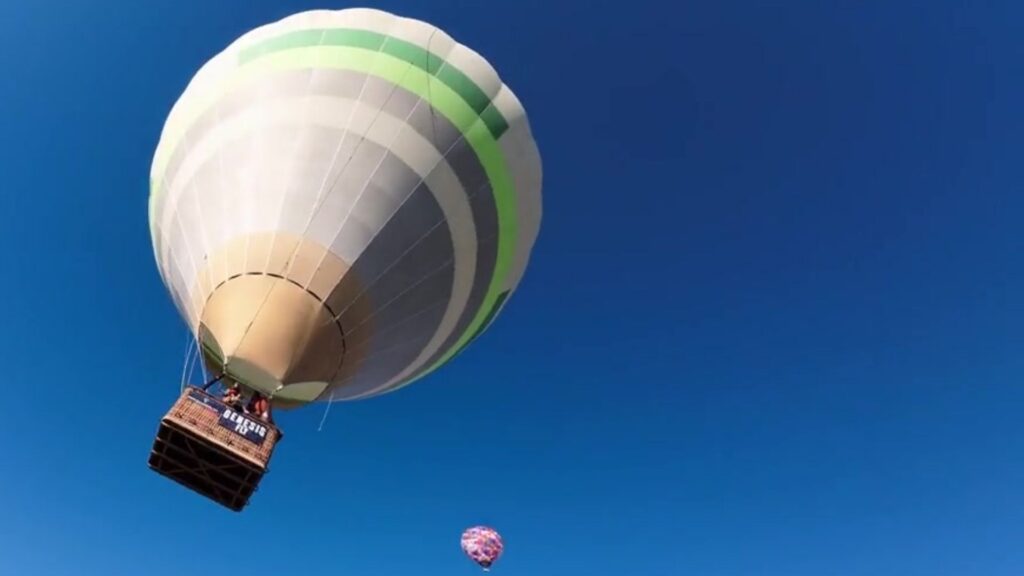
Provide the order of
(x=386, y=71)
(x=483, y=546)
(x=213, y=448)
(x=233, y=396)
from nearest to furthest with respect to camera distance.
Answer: (x=213, y=448) < (x=233, y=396) < (x=386, y=71) < (x=483, y=546)

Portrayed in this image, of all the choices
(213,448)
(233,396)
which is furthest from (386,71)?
(213,448)

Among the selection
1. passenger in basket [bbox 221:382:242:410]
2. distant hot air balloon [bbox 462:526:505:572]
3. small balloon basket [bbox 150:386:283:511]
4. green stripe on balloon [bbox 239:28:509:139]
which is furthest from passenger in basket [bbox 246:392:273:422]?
distant hot air balloon [bbox 462:526:505:572]

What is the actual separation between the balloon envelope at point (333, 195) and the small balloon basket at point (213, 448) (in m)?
0.98

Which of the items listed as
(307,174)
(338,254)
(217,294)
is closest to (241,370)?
(217,294)

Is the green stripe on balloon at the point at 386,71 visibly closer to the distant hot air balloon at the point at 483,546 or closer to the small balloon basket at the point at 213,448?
the small balloon basket at the point at 213,448

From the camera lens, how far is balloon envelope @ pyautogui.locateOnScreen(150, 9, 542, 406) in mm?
10125

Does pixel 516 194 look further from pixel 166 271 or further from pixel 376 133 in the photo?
pixel 166 271

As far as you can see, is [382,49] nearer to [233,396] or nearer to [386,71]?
[386,71]

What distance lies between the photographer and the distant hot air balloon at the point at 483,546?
17906 millimetres

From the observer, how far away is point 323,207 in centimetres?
1047

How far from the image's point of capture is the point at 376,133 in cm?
1099

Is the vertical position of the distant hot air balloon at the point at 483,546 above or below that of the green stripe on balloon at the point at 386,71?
below

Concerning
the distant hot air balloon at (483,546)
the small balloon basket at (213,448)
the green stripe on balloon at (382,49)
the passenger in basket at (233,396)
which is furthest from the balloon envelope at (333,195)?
the distant hot air balloon at (483,546)

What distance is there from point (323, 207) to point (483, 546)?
11581 mm
